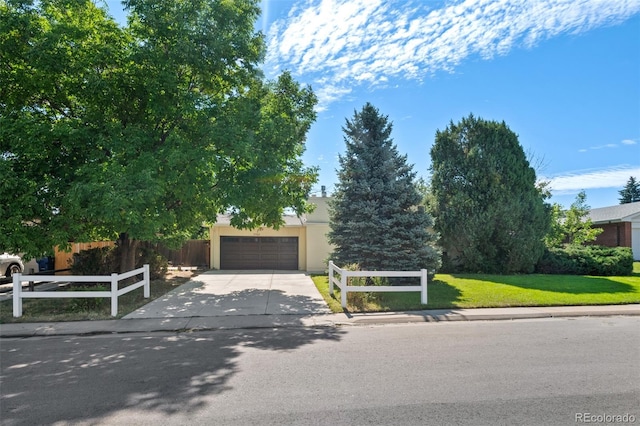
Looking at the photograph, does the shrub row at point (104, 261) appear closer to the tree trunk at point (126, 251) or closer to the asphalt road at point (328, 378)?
the tree trunk at point (126, 251)

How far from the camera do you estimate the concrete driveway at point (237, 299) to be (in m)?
9.37

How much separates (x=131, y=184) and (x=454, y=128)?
566 inches

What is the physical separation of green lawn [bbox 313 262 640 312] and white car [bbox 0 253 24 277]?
12.5 m

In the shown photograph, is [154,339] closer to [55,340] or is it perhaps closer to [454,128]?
[55,340]

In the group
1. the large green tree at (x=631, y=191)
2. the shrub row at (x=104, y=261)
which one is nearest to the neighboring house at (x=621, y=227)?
the shrub row at (x=104, y=261)

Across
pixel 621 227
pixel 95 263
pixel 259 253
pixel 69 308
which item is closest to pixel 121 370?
pixel 69 308

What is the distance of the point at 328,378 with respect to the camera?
15.7 feet

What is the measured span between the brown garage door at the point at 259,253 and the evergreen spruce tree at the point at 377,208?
631 cm

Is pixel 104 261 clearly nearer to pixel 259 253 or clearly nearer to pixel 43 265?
pixel 43 265

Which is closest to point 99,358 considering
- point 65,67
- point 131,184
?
point 131,184

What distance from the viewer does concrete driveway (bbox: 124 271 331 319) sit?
369 inches

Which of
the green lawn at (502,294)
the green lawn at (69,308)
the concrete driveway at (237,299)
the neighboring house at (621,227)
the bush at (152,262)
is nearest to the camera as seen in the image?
the green lawn at (69,308)

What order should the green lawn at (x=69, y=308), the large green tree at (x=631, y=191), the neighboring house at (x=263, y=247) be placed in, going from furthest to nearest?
the large green tree at (x=631, y=191), the neighboring house at (x=263, y=247), the green lawn at (x=69, y=308)

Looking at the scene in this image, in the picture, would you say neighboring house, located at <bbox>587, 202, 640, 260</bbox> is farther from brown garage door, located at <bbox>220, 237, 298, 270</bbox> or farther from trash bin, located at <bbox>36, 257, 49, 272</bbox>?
trash bin, located at <bbox>36, 257, 49, 272</bbox>
